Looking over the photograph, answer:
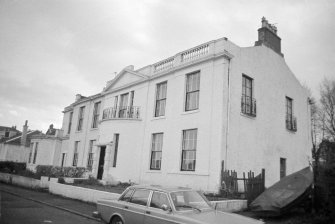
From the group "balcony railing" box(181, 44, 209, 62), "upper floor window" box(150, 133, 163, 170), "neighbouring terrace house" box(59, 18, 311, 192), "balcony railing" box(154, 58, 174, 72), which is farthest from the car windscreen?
"balcony railing" box(154, 58, 174, 72)

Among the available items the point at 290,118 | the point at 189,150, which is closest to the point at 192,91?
the point at 189,150

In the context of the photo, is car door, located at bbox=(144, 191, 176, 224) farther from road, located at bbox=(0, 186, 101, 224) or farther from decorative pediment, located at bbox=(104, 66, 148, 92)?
decorative pediment, located at bbox=(104, 66, 148, 92)

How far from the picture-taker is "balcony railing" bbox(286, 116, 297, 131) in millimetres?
19469

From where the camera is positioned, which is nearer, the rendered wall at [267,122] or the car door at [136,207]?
the car door at [136,207]

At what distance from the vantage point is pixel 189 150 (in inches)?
629

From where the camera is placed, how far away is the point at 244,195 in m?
13.1

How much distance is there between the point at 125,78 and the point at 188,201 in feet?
54.4

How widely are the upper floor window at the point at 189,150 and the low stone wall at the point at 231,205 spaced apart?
3.93m

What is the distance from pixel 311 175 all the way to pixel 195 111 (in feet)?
22.1

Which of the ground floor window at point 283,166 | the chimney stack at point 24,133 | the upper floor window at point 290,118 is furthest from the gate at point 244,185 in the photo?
the chimney stack at point 24,133

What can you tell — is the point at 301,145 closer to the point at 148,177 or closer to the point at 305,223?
the point at 148,177

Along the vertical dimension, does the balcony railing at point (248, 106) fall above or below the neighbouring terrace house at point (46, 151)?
above

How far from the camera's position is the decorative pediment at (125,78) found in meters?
20.9

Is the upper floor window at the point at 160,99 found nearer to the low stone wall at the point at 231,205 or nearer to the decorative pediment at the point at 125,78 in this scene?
the decorative pediment at the point at 125,78
